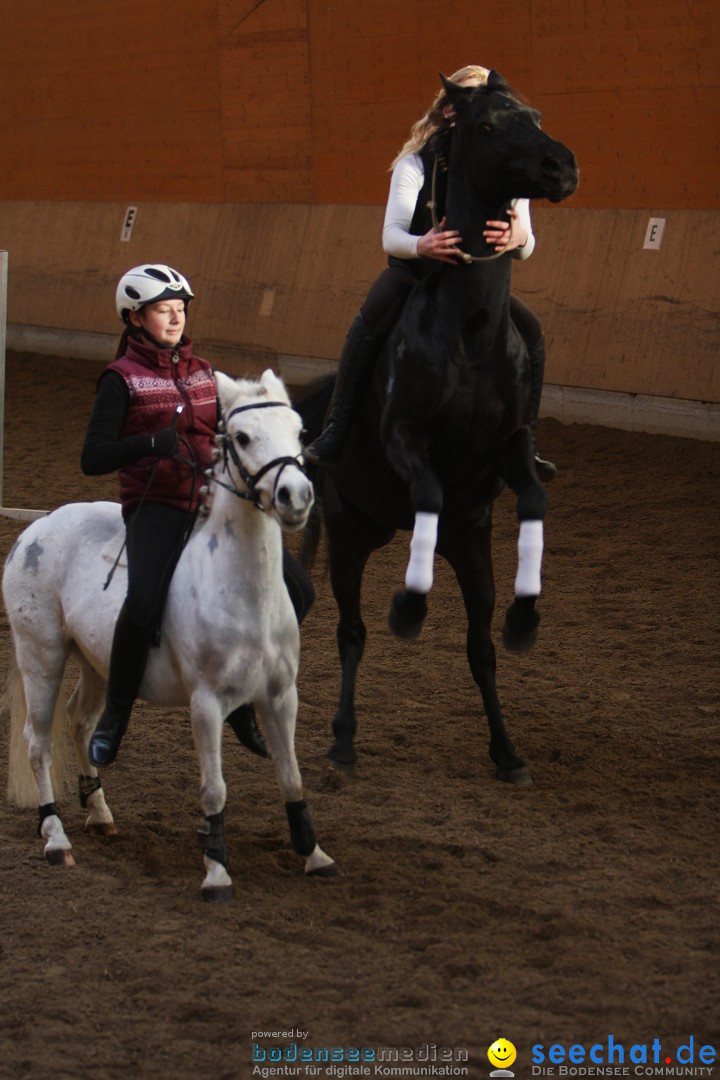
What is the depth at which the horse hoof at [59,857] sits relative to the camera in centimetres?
495

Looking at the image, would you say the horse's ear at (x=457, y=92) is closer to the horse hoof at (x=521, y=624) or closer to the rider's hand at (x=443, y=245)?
the rider's hand at (x=443, y=245)

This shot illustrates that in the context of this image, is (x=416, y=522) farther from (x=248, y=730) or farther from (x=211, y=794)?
(x=211, y=794)

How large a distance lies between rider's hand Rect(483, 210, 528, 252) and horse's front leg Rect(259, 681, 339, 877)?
1813mm

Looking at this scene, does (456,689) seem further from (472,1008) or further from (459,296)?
(472,1008)

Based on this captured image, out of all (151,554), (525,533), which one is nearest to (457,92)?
(525,533)

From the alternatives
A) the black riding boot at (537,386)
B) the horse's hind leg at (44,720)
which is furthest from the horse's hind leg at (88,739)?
the black riding boot at (537,386)

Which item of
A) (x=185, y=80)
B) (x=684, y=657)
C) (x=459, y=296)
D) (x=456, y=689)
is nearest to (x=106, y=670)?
(x=459, y=296)

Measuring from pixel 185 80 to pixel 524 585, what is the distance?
461 inches

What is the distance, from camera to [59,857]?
4.96 metres

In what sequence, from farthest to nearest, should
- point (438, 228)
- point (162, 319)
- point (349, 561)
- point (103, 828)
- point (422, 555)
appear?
point (349, 561), point (103, 828), point (438, 228), point (422, 555), point (162, 319)

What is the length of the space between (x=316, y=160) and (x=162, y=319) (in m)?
9.59

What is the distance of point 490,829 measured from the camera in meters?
5.16

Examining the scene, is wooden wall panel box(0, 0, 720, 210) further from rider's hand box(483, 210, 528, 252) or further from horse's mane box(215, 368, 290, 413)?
horse's mane box(215, 368, 290, 413)

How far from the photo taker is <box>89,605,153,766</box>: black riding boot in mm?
4551
